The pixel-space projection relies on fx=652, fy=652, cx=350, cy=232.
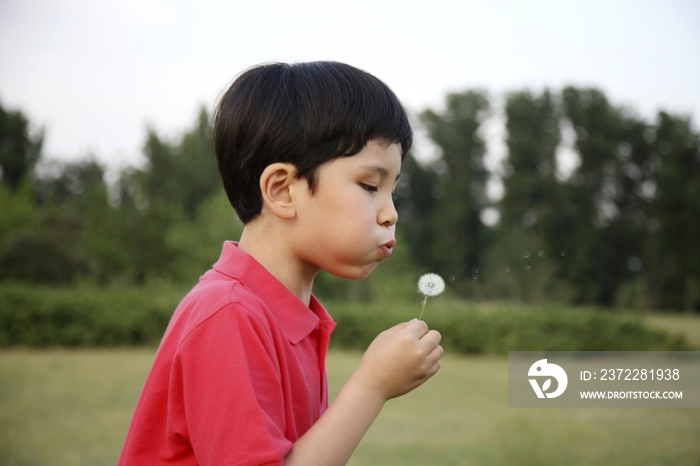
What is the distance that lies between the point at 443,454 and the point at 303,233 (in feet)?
21.7

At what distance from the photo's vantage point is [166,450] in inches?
43.5

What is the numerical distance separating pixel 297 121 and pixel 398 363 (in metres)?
0.47

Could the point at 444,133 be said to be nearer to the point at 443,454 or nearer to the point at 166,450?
the point at 443,454

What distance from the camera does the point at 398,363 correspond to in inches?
44.7

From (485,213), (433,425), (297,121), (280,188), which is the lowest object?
(433,425)

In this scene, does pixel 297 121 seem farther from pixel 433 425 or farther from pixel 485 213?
pixel 433 425

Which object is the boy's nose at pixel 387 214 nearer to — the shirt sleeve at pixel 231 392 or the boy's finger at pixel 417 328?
the boy's finger at pixel 417 328

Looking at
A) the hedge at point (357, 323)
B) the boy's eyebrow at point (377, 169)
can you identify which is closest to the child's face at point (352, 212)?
the boy's eyebrow at point (377, 169)

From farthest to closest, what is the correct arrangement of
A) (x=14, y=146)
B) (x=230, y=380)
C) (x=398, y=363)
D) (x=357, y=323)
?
1. (x=14, y=146)
2. (x=357, y=323)
3. (x=398, y=363)
4. (x=230, y=380)

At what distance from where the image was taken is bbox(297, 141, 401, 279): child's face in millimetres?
1162

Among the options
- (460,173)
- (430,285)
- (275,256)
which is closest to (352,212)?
(275,256)

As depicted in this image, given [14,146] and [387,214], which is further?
[14,146]

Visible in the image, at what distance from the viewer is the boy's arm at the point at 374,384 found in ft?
3.52

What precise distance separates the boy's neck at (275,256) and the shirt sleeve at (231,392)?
202 mm
